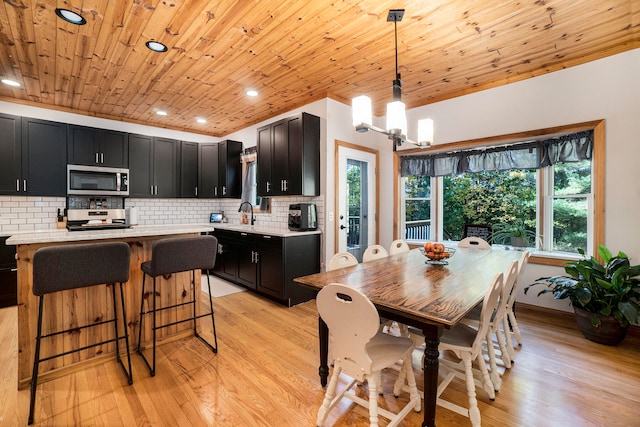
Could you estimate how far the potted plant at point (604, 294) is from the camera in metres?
2.56

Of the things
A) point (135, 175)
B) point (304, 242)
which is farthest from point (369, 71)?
point (135, 175)

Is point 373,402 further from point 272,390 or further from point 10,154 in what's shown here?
point 10,154

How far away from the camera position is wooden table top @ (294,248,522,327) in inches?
57.5

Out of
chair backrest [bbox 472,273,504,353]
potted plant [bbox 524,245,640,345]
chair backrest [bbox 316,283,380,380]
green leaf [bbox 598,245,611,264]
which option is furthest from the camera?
green leaf [bbox 598,245,611,264]

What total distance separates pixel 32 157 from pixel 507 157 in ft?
20.7

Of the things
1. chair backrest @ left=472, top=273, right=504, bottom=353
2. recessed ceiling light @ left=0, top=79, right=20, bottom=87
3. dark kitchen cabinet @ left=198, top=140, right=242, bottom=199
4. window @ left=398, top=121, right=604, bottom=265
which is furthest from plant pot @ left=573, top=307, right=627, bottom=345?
recessed ceiling light @ left=0, top=79, right=20, bottom=87

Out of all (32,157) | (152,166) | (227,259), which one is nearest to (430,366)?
(227,259)

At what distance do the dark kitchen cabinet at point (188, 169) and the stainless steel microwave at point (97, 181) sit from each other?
0.92 meters

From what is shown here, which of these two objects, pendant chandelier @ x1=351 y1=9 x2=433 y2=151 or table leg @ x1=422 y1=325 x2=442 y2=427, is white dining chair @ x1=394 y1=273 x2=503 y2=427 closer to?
table leg @ x1=422 y1=325 x2=442 y2=427

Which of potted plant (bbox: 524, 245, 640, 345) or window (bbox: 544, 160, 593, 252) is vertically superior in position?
window (bbox: 544, 160, 593, 252)

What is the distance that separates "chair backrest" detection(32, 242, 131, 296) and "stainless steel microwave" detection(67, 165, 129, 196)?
10.0 ft

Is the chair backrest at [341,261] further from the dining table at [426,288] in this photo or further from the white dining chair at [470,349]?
the white dining chair at [470,349]

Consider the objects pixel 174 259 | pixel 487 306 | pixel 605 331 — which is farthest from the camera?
pixel 605 331

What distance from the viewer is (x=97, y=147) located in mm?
4484
